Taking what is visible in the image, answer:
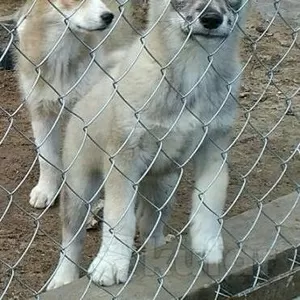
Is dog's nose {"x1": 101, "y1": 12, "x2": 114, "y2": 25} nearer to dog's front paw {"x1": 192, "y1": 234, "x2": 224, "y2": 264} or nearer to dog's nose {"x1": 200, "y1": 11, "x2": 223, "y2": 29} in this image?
dog's nose {"x1": 200, "y1": 11, "x2": 223, "y2": 29}

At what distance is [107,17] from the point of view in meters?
3.62

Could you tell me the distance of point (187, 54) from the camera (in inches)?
112

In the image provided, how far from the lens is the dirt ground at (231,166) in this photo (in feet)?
10.7

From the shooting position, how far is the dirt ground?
10.7 feet

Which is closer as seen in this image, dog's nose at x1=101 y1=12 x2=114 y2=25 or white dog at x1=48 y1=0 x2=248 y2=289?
white dog at x1=48 y1=0 x2=248 y2=289

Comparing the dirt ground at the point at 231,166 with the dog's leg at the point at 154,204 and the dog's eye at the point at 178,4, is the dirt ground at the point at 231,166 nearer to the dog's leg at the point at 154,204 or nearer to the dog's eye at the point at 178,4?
the dog's leg at the point at 154,204

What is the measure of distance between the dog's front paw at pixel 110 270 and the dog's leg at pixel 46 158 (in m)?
1.15

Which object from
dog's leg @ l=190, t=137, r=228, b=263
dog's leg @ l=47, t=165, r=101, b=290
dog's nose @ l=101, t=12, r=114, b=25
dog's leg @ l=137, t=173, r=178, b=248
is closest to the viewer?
dog's leg @ l=190, t=137, r=228, b=263

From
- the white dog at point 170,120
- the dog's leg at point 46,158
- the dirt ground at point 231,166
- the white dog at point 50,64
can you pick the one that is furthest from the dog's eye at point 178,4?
the dog's leg at point 46,158

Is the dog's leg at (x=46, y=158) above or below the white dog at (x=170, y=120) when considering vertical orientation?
below

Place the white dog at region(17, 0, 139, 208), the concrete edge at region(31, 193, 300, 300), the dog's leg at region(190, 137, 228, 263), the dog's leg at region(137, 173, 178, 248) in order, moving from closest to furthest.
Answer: the concrete edge at region(31, 193, 300, 300) < the dog's leg at region(190, 137, 228, 263) < the dog's leg at region(137, 173, 178, 248) < the white dog at region(17, 0, 139, 208)

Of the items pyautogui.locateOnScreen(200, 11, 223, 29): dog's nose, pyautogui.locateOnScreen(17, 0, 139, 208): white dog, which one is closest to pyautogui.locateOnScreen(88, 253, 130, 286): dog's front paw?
pyautogui.locateOnScreen(200, 11, 223, 29): dog's nose

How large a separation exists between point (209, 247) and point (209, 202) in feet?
0.50

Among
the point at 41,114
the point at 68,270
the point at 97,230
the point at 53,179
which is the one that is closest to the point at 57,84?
the point at 41,114
